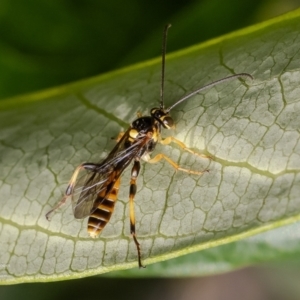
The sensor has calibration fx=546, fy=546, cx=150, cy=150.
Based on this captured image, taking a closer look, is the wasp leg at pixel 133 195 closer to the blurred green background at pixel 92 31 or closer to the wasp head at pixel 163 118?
the wasp head at pixel 163 118

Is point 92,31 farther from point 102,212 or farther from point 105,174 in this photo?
point 102,212

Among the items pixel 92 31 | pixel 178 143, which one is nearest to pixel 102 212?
pixel 178 143

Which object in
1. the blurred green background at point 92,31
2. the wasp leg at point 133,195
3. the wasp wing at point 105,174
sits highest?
the blurred green background at point 92,31

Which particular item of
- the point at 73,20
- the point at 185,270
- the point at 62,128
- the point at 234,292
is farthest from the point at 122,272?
the point at 234,292

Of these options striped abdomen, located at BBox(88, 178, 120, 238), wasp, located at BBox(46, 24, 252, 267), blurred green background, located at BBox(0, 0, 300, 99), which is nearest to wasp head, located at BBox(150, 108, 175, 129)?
wasp, located at BBox(46, 24, 252, 267)

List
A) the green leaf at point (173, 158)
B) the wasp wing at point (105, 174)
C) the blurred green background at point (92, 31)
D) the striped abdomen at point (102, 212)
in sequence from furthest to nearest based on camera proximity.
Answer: the blurred green background at point (92, 31), the wasp wing at point (105, 174), the striped abdomen at point (102, 212), the green leaf at point (173, 158)

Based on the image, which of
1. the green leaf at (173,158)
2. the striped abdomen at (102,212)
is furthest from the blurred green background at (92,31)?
the striped abdomen at (102,212)

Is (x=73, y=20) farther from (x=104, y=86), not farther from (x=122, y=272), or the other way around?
(x=122, y=272)
